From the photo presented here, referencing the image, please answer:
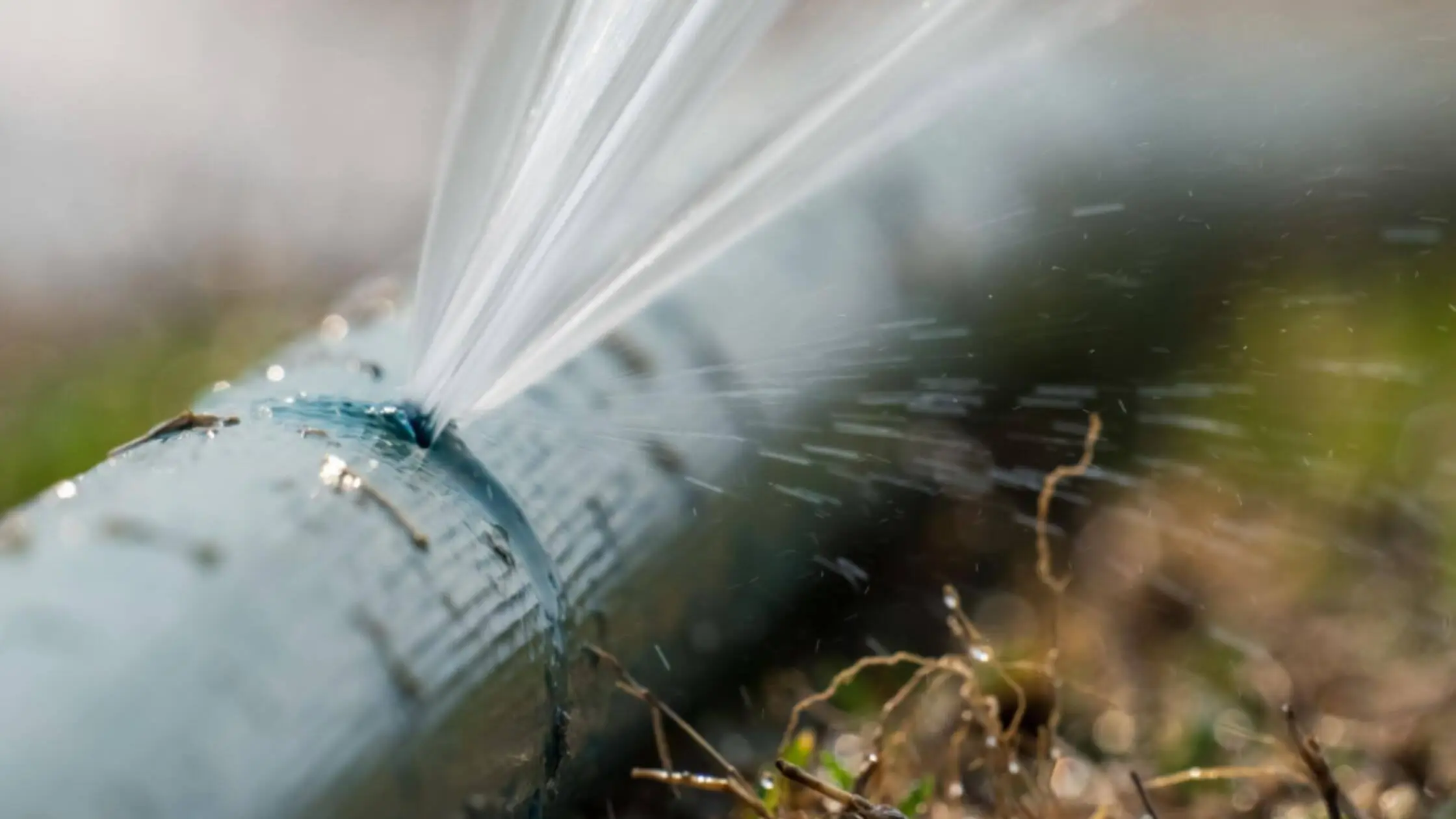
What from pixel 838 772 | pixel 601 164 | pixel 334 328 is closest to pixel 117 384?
pixel 334 328

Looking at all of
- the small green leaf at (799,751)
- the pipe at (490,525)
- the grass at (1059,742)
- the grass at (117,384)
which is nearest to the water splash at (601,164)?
the pipe at (490,525)

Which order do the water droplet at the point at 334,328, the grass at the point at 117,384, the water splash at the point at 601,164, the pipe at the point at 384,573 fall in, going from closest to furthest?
the pipe at the point at 384,573
the water splash at the point at 601,164
the water droplet at the point at 334,328
the grass at the point at 117,384

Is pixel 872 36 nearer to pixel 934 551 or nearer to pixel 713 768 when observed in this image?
pixel 934 551

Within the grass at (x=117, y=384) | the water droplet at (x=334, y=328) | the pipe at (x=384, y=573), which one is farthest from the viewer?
the grass at (x=117, y=384)

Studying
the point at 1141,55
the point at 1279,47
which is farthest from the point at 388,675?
the point at 1279,47

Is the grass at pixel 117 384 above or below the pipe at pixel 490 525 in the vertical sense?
above

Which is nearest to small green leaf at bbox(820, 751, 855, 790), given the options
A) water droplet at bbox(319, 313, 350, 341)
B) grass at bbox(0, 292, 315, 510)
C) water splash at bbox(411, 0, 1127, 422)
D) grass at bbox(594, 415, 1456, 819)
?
grass at bbox(594, 415, 1456, 819)

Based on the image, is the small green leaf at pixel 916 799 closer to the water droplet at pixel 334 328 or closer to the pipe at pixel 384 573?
the pipe at pixel 384 573

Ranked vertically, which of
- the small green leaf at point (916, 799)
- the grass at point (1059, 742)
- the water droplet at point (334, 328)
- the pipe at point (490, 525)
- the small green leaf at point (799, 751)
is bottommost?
the grass at point (1059, 742)
